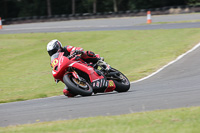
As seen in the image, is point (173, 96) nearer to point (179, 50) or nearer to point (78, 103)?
point (78, 103)

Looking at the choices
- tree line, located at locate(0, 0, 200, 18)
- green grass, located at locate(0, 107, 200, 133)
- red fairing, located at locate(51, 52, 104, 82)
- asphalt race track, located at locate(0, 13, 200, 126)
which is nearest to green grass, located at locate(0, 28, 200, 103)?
red fairing, located at locate(51, 52, 104, 82)

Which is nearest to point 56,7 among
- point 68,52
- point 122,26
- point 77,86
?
point 122,26

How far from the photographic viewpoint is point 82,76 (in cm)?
799

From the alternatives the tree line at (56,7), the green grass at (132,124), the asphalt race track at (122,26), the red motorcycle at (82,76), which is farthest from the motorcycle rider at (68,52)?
the tree line at (56,7)

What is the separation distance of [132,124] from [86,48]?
44.3ft

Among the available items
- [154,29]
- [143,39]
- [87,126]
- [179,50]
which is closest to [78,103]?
[87,126]

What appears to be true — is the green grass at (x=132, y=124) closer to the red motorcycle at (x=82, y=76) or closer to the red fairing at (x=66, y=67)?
the red motorcycle at (x=82, y=76)

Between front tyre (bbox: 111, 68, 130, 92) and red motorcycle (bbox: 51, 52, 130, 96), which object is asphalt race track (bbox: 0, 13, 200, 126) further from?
front tyre (bbox: 111, 68, 130, 92)

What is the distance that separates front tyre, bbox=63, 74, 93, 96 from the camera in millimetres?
7391

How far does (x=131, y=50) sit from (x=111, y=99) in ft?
30.7

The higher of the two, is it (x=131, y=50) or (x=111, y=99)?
(x=111, y=99)

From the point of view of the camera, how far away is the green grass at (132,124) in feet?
14.7

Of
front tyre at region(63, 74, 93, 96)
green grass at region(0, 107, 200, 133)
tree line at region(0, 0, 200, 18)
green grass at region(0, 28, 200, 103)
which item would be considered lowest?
tree line at region(0, 0, 200, 18)

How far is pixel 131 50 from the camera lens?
16.3 meters
